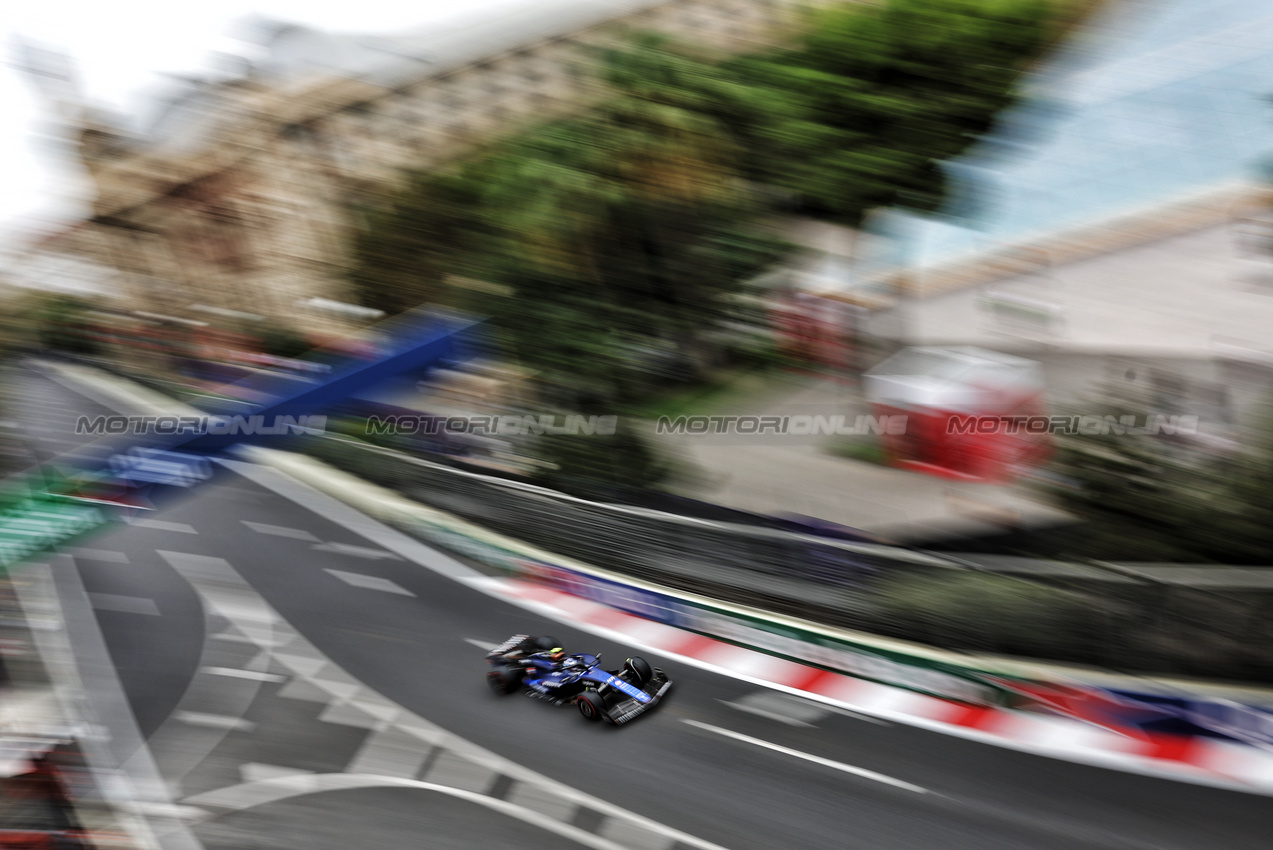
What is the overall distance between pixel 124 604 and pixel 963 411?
1503 centimetres

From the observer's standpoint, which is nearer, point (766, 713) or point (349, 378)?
point (766, 713)

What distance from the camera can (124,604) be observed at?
648 inches

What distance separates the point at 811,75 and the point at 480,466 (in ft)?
30.4

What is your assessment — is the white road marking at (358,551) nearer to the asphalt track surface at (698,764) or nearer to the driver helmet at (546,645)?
the asphalt track surface at (698,764)

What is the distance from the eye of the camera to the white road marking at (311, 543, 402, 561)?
17.0 metres

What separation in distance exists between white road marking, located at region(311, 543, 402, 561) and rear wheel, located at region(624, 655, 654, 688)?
6.70 m

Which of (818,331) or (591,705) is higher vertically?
(818,331)

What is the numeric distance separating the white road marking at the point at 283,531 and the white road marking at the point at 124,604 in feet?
9.36

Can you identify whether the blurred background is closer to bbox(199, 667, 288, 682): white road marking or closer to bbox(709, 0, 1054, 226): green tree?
bbox(709, 0, 1054, 226): green tree

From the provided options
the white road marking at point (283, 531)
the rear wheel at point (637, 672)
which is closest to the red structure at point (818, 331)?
the white road marking at point (283, 531)

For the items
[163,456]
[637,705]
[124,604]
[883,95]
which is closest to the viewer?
[163,456]

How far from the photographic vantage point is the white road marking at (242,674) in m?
13.4

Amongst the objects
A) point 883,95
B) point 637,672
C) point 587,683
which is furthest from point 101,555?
point 883,95

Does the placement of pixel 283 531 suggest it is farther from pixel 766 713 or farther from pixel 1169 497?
pixel 1169 497
